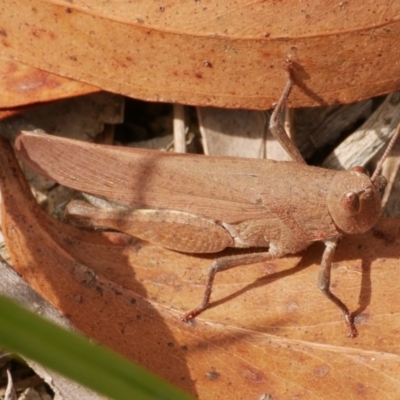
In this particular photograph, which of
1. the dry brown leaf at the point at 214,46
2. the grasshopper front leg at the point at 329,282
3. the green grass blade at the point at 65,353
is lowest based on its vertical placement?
the grasshopper front leg at the point at 329,282

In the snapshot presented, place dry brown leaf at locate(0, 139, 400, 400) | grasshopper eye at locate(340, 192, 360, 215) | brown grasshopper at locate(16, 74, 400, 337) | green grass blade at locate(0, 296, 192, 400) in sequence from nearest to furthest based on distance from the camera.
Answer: green grass blade at locate(0, 296, 192, 400) → dry brown leaf at locate(0, 139, 400, 400) → grasshopper eye at locate(340, 192, 360, 215) → brown grasshopper at locate(16, 74, 400, 337)

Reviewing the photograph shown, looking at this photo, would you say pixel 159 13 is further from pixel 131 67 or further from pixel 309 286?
pixel 309 286

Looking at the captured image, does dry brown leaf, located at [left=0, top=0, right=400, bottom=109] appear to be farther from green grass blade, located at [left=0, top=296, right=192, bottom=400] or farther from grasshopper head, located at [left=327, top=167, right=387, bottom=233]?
green grass blade, located at [left=0, top=296, right=192, bottom=400]

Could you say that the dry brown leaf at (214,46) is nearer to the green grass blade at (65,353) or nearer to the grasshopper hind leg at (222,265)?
the grasshopper hind leg at (222,265)

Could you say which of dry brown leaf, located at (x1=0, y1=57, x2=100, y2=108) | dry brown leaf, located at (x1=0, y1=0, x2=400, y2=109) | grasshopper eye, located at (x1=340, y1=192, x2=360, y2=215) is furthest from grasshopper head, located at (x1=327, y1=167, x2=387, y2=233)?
dry brown leaf, located at (x1=0, y1=57, x2=100, y2=108)

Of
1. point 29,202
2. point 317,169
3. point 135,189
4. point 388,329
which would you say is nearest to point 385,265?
point 388,329

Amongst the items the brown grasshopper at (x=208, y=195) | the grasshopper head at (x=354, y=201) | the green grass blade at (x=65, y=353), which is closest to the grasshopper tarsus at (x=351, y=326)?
the brown grasshopper at (x=208, y=195)
